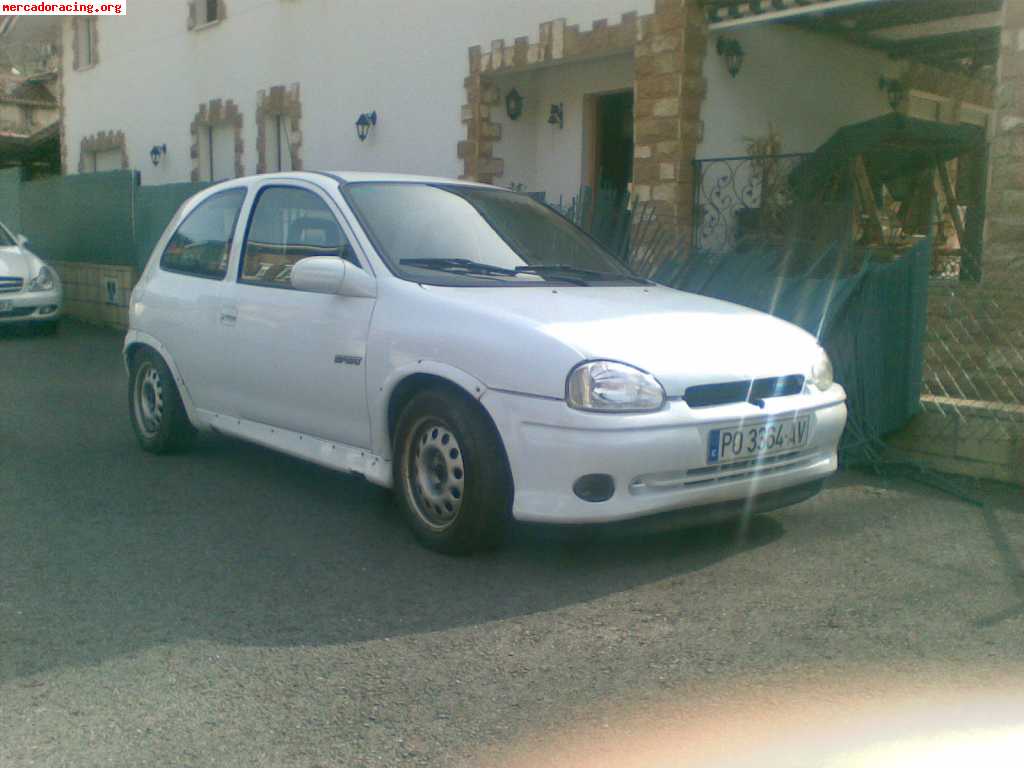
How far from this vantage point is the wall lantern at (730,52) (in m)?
11.1

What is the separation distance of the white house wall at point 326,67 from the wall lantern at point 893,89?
4.26 metres

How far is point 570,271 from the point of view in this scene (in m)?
5.56

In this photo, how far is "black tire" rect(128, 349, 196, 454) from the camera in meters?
6.62

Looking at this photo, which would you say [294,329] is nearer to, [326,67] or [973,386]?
[973,386]

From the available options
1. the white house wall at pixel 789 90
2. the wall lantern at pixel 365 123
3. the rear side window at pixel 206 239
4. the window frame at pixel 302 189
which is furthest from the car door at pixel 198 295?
the wall lantern at pixel 365 123

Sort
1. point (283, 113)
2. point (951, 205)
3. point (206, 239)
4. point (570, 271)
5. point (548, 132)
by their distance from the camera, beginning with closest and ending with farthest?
point (570, 271)
point (206, 239)
point (951, 205)
point (548, 132)
point (283, 113)

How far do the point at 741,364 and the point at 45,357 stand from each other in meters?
9.43

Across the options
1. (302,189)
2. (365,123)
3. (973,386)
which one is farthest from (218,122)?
(973,386)

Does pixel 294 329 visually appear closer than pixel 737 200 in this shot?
Yes

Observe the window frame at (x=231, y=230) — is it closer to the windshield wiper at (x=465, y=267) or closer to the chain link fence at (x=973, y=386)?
the windshield wiper at (x=465, y=267)

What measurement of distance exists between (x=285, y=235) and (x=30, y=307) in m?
9.08

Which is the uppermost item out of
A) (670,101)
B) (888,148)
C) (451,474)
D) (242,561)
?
(670,101)

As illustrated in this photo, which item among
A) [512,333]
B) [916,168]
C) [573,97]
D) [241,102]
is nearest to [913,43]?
[916,168]

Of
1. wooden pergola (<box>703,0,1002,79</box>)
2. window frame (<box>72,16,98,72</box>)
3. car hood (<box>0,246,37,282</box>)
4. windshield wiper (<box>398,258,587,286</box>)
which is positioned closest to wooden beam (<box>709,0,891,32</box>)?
wooden pergola (<box>703,0,1002,79</box>)
